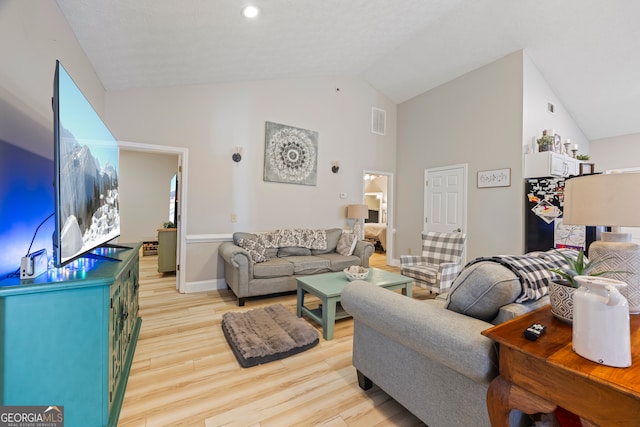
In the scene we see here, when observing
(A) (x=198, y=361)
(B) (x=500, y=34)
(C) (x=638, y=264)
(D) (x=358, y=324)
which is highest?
(B) (x=500, y=34)

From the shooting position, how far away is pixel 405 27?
143 inches

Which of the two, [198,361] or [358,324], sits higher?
[358,324]

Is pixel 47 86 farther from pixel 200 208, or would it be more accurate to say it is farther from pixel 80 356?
pixel 200 208

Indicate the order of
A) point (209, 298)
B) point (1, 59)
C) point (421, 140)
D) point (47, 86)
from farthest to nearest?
point (421, 140)
point (209, 298)
point (47, 86)
point (1, 59)

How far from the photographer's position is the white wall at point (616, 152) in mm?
4914

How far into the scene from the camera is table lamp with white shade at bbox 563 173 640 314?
109 centimetres

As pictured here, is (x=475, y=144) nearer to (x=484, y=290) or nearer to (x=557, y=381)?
(x=484, y=290)

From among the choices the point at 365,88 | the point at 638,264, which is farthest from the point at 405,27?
the point at 638,264

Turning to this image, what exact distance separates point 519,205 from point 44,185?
16.4 ft

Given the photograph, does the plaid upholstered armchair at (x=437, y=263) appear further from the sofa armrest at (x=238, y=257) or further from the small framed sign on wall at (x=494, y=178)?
the sofa armrest at (x=238, y=257)

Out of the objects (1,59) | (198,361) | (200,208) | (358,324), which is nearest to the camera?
(1,59)

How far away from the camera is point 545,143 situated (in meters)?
3.69

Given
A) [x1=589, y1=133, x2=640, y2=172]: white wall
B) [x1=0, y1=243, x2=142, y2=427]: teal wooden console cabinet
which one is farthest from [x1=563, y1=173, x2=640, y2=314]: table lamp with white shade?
[x1=589, y1=133, x2=640, y2=172]: white wall

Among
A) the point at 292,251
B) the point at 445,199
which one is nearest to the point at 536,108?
the point at 445,199
